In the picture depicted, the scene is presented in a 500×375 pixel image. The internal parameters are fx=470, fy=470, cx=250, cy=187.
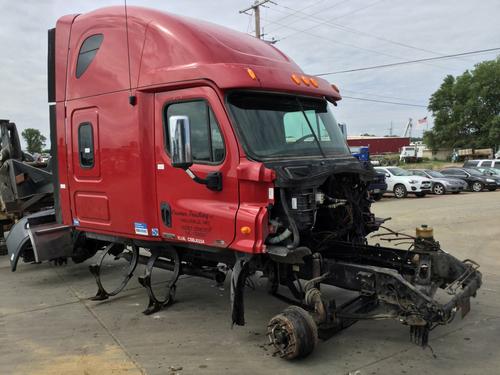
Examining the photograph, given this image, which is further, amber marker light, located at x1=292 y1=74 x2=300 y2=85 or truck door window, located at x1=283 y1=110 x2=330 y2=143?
amber marker light, located at x1=292 y1=74 x2=300 y2=85

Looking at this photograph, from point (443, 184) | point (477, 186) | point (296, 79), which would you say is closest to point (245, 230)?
point (296, 79)

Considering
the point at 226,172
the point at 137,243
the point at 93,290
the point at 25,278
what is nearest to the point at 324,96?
the point at 226,172

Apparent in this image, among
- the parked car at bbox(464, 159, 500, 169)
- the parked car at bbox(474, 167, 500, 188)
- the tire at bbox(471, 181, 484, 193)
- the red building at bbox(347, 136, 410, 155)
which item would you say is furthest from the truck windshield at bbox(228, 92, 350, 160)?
the red building at bbox(347, 136, 410, 155)

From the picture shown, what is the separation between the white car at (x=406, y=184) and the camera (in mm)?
22422

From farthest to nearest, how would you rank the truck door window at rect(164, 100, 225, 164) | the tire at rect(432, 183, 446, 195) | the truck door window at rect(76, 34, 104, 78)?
the tire at rect(432, 183, 446, 195) < the truck door window at rect(76, 34, 104, 78) < the truck door window at rect(164, 100, 225, 164)

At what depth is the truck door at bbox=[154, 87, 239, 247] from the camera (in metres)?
4.56

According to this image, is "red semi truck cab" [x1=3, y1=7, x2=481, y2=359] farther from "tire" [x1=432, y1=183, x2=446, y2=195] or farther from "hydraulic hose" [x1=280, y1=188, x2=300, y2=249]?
"tire" [x1=432, y1=183, x2=446, y2=195]

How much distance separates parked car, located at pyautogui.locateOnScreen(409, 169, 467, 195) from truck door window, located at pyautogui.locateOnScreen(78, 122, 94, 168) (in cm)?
2125

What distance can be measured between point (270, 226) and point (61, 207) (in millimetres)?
3533

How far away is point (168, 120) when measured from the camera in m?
5.11

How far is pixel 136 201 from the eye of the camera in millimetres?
5340

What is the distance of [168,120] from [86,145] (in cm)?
148

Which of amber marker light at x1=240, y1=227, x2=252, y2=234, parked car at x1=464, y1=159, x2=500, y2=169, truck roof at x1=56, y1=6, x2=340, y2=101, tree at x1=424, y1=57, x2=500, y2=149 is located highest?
tree at x1=424, y1=57, x2=500, y2=149

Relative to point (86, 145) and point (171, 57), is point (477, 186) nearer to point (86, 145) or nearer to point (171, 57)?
point (86, 145)
